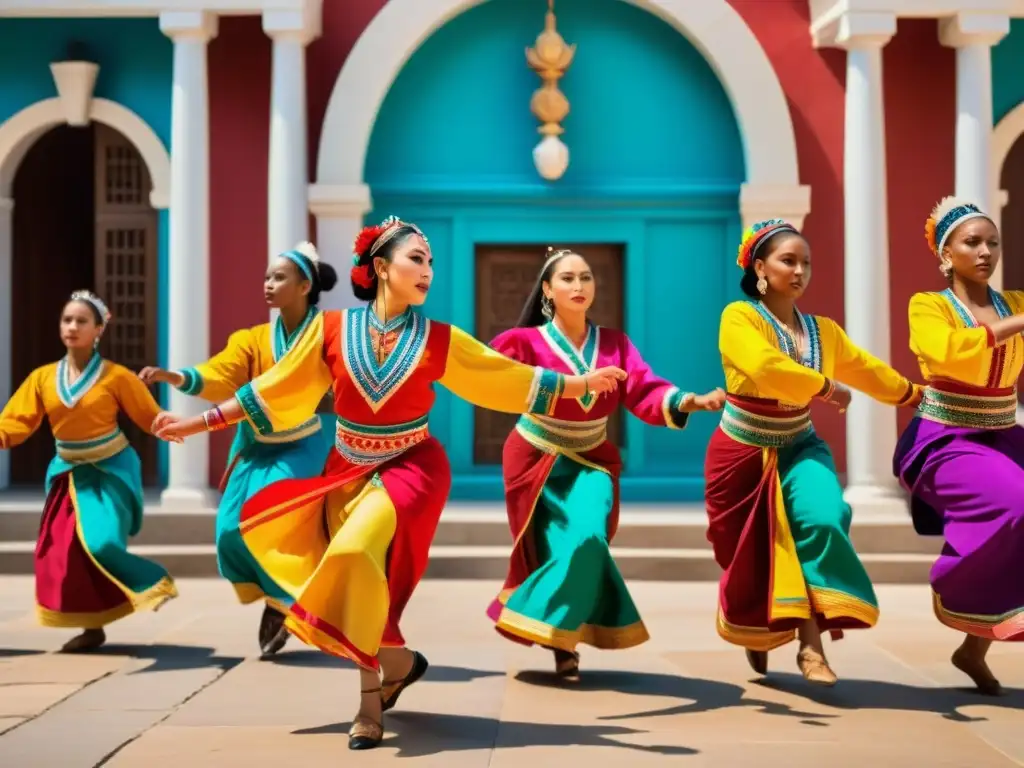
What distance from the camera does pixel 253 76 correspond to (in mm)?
11555

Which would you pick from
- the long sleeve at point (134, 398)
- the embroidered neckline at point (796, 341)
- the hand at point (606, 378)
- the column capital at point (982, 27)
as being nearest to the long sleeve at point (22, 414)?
the long sleeve at point (134, 398)

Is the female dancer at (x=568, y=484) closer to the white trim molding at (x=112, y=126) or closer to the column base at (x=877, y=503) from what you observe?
the column base at (x=877, y=503)

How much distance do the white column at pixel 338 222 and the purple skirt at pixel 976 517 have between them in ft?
20.0

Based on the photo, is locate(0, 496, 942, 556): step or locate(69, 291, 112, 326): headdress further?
locate(0, 496, 942, 556): step

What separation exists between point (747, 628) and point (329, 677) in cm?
174

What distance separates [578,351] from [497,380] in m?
0.97

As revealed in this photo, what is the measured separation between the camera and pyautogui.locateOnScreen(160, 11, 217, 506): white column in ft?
35.3

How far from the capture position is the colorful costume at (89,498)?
6816mm

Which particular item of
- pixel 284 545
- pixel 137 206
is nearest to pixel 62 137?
pixel 137 206

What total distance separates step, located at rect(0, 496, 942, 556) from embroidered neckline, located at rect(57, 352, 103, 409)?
321 cm

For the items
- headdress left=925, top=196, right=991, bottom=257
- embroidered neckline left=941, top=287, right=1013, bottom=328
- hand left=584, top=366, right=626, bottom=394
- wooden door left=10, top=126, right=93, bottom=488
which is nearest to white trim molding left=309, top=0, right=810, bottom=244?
wooden door left=10, top=126, right=93, bottom=488

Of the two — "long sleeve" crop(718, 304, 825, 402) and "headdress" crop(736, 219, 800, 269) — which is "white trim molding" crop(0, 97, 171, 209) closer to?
"headdress" crop(736, 219, 800, 269)

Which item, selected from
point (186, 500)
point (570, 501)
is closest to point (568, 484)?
point (570, 501)

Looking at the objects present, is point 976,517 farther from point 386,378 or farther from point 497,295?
point 497,295
